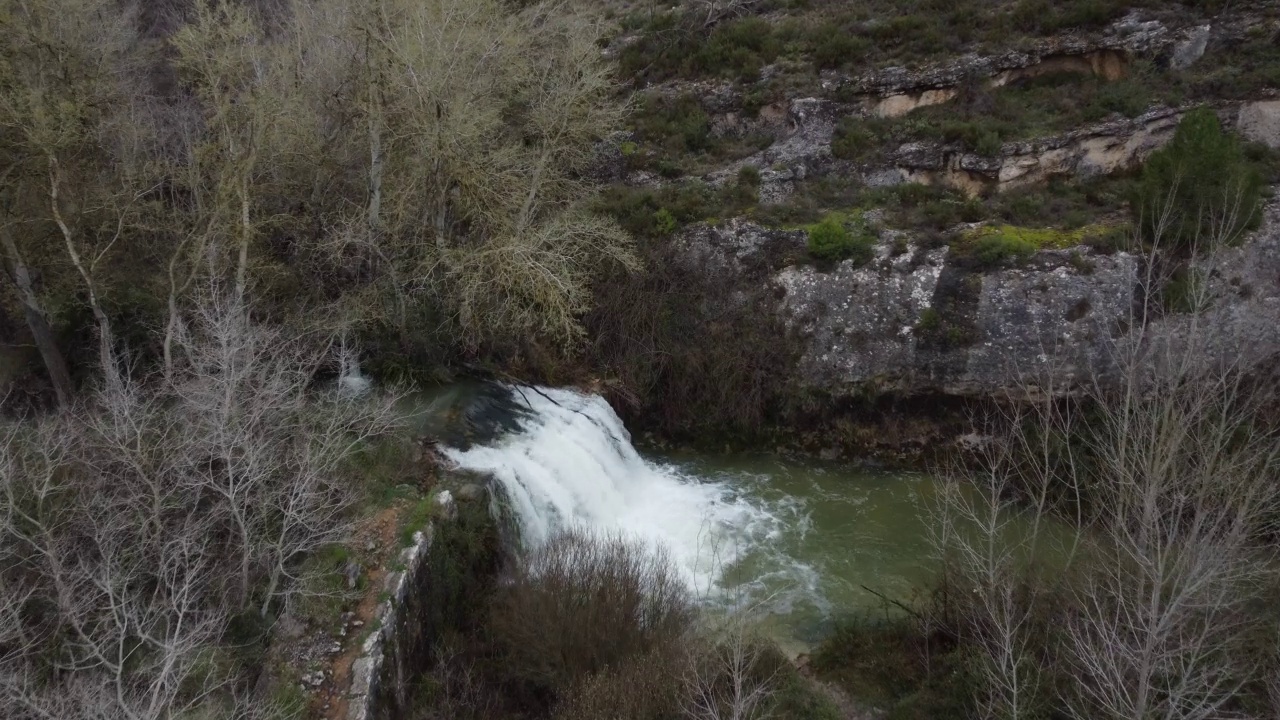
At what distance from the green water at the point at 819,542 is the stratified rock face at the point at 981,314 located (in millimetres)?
2272

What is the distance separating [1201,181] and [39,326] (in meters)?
21.0

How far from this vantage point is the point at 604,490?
43.6ft

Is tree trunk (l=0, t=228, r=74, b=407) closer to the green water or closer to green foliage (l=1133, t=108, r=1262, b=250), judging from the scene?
the green water

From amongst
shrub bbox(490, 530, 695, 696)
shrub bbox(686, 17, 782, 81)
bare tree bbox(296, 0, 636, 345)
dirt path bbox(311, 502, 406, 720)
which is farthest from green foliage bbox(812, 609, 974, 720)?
shrub bbox(686, 17, 782, 81)

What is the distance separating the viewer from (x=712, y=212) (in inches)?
768

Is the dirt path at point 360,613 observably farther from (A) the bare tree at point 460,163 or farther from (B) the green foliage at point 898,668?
(B) the green foliage at point 898,668

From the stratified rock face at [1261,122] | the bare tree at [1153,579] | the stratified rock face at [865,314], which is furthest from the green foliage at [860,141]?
the bare tree at [1153,579]

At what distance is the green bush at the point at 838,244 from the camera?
56.9ft

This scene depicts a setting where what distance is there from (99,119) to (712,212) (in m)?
13.3

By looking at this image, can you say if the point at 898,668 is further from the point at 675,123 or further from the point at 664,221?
the point at 675,123

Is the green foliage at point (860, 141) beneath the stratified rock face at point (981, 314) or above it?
above

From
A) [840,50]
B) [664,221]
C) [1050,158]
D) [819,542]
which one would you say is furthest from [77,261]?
[840,50]

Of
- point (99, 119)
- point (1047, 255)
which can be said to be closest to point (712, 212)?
point (1047, 255)

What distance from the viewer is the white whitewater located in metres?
11.8
